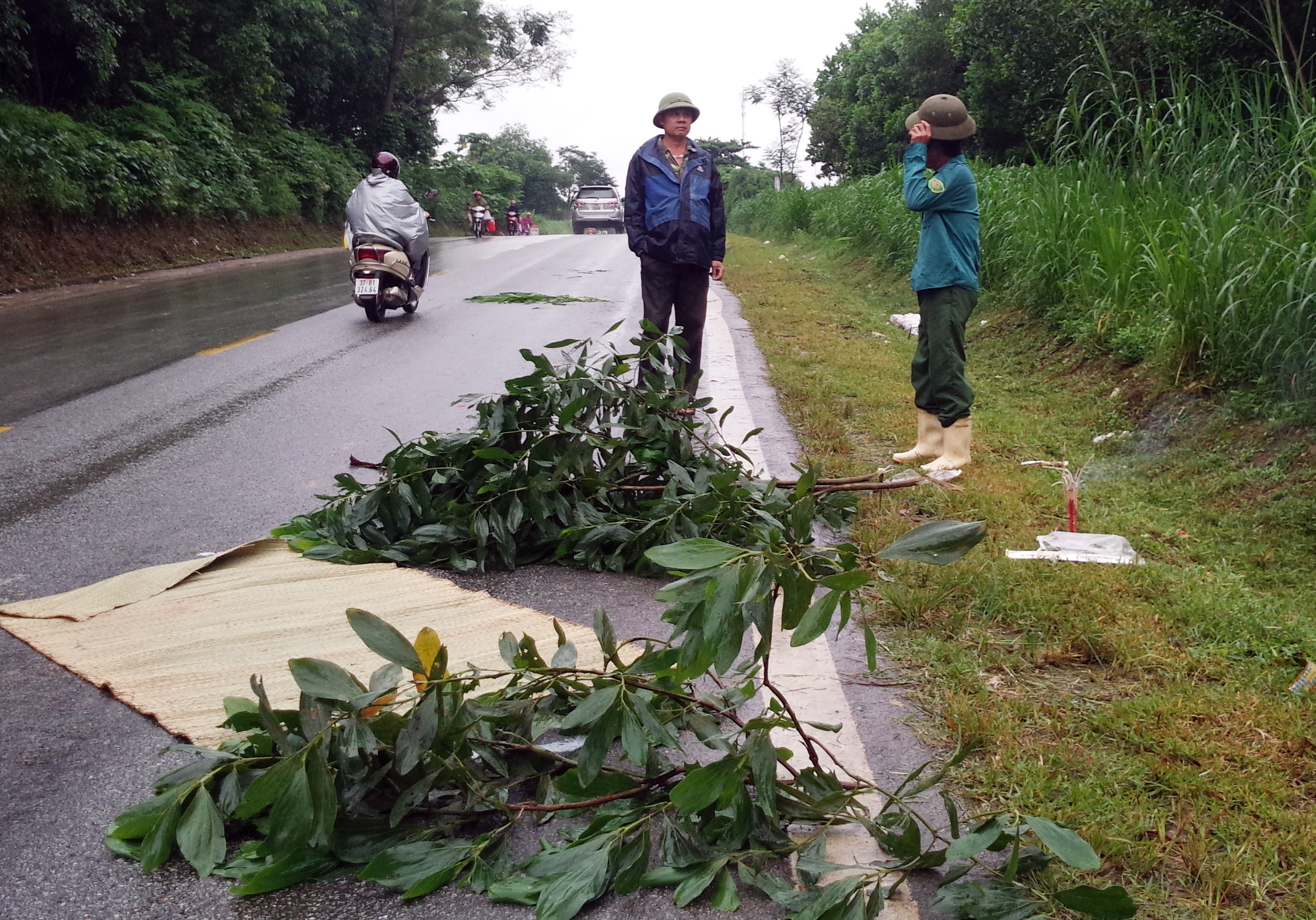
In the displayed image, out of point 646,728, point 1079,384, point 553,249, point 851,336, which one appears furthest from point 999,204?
point 553,249

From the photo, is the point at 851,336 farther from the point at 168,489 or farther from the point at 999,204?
the point at 168,489

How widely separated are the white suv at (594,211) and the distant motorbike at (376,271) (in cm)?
3064

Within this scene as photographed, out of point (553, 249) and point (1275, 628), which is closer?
point (1275, 628)

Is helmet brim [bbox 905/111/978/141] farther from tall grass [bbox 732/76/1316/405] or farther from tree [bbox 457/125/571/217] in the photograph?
tree [bbox 457/125/571/217]

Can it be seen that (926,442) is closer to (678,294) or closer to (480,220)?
(678,294)

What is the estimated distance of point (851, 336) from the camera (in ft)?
32.7

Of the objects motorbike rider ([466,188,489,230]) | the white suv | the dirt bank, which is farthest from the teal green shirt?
the white suv

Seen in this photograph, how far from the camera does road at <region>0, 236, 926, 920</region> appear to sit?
2.21 meters

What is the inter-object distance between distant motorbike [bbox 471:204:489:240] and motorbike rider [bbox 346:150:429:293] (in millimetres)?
27701

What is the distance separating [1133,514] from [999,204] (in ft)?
22.8

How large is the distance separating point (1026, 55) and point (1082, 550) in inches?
476

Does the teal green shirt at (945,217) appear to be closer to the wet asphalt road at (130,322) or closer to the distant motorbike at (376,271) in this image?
the wet asphalt road at (130,322)

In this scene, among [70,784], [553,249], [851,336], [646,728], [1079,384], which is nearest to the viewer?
[646,728]

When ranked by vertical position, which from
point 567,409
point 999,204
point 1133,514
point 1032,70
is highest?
point 1032,70
